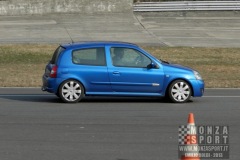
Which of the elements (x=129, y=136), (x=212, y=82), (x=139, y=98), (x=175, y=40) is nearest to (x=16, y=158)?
(x=129, y=136)

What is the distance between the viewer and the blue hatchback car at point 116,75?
1584cm

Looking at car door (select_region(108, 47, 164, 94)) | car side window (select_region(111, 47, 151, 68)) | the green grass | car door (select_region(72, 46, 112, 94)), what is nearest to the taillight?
car door (select_region(72, 46, 112, 94))

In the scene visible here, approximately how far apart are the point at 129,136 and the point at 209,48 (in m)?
19.3

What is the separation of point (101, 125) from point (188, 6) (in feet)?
100

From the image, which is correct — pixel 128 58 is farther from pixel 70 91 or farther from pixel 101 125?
pixel 101 125

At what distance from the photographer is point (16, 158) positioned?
9672mm

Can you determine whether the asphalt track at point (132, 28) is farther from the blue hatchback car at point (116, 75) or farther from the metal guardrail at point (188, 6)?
the blue hatchback car at point (116, 75)

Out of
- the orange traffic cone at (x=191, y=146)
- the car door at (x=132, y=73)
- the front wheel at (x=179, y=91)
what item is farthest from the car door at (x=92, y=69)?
the orange traffic cone at (x=191, y=146)

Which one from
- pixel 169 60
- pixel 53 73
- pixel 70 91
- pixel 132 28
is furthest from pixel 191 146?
pixel 132 28

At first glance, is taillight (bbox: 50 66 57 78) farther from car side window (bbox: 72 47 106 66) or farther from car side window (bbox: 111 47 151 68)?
car side window (bbox: 111 47 151 68)

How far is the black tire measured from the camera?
15.8 m

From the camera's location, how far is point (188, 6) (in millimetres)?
42438

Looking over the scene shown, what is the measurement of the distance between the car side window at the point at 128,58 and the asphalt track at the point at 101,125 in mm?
912

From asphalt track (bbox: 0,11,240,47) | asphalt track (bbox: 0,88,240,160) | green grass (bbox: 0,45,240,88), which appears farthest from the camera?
asphalt track (bbox: 0,11,240,47)
